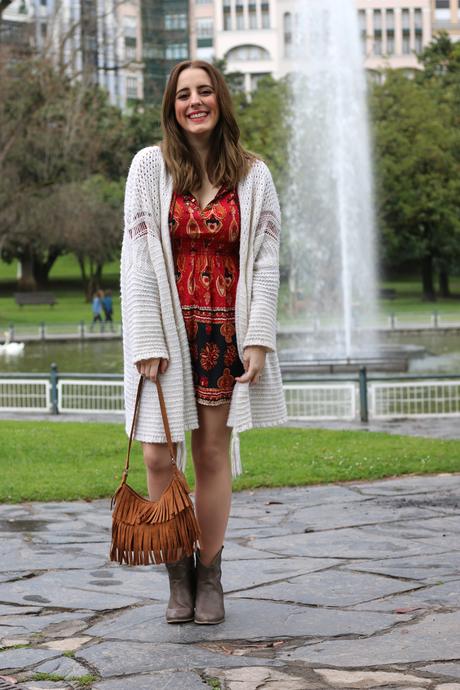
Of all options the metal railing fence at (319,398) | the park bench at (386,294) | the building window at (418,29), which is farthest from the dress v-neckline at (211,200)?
the building window at (418,29)

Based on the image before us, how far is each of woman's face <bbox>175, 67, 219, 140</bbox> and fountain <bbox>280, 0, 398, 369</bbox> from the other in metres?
21.2

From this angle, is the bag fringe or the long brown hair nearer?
the bag fringe

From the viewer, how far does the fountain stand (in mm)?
32844

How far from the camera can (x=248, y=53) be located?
10644cm

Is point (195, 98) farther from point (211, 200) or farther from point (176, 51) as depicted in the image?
point (176, 51)

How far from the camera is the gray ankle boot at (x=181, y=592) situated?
5.09 m

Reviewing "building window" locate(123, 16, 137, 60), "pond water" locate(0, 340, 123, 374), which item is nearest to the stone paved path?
"pond water" locate(0, 340, 123, 374)

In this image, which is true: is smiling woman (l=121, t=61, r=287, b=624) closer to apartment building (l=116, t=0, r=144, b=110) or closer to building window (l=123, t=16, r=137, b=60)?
apartment building (l=116, t=0, r=144, b=110)

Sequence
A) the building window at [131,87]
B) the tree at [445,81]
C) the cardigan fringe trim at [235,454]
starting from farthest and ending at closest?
1. the building window at [131,87]
2. the tree at [445,81]
3. the cardigan fringe trim at [235,454]

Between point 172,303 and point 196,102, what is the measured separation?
2.63ft

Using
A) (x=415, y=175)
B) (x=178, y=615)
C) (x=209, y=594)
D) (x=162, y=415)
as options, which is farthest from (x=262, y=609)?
(x=415, y=175)

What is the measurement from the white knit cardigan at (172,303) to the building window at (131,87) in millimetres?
104994

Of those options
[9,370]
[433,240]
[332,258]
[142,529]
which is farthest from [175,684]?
[433,240]

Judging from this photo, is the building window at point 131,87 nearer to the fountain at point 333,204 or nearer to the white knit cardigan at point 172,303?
the fountain at point 333,204
